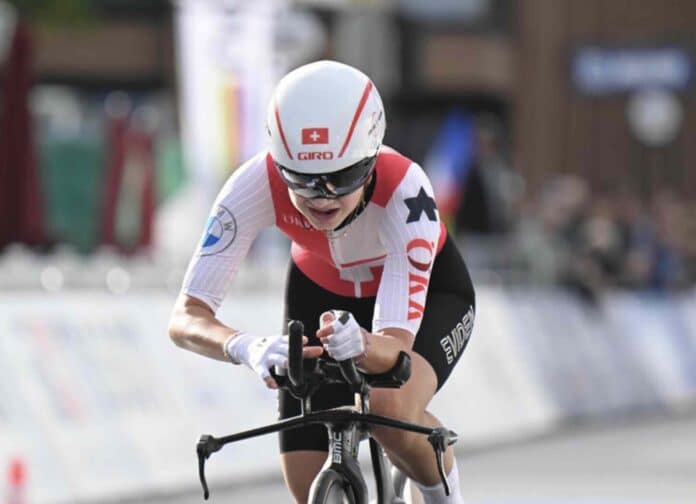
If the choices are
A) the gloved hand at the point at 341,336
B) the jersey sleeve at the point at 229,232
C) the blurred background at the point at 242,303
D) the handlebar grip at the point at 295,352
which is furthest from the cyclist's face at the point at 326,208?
the blurred background at the point at 242,303

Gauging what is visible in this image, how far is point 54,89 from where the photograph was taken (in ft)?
133

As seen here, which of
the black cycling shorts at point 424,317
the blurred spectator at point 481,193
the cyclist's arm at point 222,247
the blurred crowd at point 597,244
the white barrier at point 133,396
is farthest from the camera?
the blurred crowd at point 597,244

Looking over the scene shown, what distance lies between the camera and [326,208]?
6.57 m

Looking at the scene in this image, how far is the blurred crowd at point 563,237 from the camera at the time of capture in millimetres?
19312

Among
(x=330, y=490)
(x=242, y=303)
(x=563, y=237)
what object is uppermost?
(x=330, y=490)

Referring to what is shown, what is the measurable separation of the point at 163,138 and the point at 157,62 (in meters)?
19.4

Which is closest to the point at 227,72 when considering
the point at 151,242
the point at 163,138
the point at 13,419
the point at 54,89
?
the point at 151,242

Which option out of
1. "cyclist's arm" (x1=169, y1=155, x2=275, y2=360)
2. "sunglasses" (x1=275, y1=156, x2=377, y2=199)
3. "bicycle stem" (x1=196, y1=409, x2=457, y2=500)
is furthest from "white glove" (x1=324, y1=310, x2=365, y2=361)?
"cyclist's arm" (x1=169, y1=155, x2=275, y2=360)

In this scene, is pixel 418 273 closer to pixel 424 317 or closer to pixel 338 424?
pixel 424 317

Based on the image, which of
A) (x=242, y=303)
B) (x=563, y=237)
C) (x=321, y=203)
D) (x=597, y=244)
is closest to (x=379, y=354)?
(x=321, y=203)

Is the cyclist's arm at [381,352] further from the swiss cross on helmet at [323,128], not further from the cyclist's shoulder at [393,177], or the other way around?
the cyclist's shoulder at [393,177]

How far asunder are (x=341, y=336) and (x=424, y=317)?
1261mm

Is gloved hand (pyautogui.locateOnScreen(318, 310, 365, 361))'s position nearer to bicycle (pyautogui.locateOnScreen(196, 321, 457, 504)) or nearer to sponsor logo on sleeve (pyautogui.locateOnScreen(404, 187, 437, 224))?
bicycle (pyautogui.locateOnScreen(196, 321, 457, 504))

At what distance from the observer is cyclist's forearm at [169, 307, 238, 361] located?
21.6 ft
